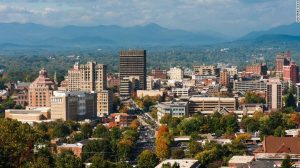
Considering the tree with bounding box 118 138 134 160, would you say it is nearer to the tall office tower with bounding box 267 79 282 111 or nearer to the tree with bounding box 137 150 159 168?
the tree with bounding box 137 150 159 168

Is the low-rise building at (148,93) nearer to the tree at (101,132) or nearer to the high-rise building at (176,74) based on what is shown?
the high-rise building at (176,74)

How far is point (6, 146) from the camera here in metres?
20.7

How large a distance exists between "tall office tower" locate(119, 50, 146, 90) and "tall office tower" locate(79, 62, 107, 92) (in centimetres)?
1004

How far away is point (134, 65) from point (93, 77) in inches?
462

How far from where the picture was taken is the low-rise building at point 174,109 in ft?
164

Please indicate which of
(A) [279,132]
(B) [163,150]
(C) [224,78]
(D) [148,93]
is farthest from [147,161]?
(C) [224,78]

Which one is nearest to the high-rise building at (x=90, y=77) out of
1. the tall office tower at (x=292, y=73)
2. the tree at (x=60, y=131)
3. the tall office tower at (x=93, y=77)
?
the tall office tower at (x=93, y=77)

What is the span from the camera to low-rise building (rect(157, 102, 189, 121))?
164ft

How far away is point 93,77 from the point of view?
58188 millimetres

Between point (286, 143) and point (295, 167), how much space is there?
4.42 metres

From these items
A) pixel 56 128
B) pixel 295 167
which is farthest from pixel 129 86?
pixel 295 167

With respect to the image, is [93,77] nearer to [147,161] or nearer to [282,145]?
[147,161]

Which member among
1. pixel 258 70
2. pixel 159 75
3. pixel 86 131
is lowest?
pixel 86 131

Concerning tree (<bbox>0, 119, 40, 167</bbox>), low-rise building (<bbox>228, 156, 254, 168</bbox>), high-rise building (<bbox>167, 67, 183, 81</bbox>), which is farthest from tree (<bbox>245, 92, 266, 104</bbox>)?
tree (<bbox>0, 119, 40, 167</bbox>)
